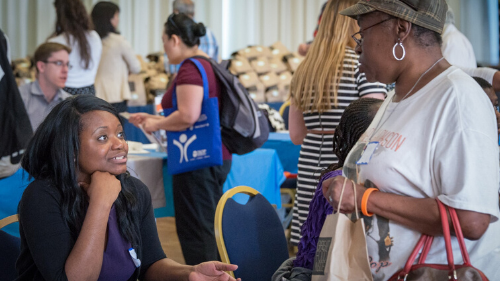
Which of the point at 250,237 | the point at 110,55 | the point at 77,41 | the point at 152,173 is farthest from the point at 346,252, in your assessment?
the point at 110,55

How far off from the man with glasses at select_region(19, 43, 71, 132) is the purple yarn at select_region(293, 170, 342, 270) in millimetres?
2341

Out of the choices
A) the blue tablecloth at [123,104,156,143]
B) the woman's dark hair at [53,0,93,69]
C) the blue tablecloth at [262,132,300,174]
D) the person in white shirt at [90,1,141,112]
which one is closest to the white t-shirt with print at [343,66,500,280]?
the blue tablecloth at [262,132,300,174]

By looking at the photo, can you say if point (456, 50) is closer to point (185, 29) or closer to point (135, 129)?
point (185, 29)

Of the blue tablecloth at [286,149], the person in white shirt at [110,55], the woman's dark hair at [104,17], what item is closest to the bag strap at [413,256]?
the blue tablecloth at [286,149]

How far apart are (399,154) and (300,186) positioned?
4.11 ft

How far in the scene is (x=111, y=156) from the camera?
168cm

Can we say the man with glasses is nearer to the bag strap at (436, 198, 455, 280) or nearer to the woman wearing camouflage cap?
the woman wearing camouflage cap

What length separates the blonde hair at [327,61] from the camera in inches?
95.8

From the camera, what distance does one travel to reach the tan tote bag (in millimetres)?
1280

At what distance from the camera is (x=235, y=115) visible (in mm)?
3047

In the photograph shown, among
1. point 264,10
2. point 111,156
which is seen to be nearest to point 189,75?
point 111,156

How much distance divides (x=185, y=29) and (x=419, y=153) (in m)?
2.13

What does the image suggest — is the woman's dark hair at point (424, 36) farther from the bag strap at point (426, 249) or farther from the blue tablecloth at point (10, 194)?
the blue tablecloth at point (10, 194)

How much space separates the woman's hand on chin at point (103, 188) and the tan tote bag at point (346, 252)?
66 centimetres
